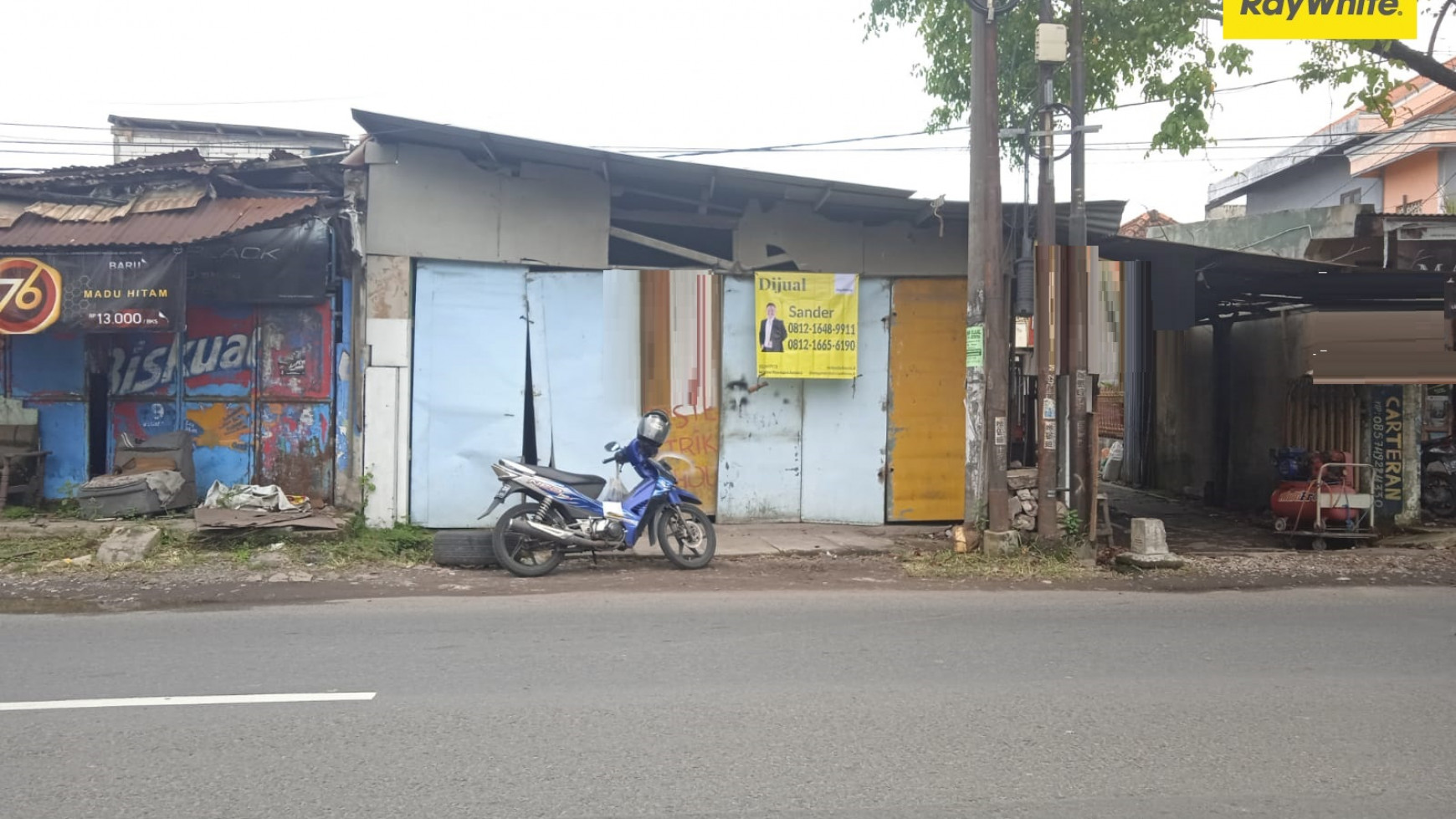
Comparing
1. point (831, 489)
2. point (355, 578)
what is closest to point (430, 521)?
point (355, 578)

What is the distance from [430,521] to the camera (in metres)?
11.2

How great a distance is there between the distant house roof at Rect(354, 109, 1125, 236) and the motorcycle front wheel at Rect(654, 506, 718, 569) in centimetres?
346

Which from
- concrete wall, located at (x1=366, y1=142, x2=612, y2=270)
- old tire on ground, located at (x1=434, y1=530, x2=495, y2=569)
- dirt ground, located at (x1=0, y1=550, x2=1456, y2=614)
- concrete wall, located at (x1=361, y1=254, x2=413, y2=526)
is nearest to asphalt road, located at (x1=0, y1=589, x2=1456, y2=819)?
dirt ground, located at (x1=0, y1=550, x2=1456, y2=614)

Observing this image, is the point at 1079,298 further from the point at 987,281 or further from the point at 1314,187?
the point at 1314,187

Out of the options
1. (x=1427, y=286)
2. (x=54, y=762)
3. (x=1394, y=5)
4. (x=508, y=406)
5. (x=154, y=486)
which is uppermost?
(x=1394, y=5)

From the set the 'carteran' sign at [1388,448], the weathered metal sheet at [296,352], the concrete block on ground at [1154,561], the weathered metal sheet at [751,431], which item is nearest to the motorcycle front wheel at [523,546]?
the weathered metal sheet at [751,431]

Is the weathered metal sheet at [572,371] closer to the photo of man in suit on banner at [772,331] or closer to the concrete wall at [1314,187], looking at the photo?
the photo of man in suit on banner at [772,331]

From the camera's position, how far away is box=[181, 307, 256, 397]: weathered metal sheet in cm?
1109

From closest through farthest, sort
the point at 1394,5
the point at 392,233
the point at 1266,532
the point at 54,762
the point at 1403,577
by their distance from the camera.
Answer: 1. the point at 54,762
2. the point at 1394,5
3. the point at 1403,577
4. the point at 392,233
5. the point at 1266,532

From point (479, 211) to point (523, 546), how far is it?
3780 millimetres

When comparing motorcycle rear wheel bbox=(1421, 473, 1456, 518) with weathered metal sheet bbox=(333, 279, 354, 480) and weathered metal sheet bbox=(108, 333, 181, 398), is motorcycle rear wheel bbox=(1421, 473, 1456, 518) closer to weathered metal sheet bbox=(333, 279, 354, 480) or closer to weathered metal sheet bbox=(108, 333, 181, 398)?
weathered metal sheet bbox=(333, 279, 354, 480)

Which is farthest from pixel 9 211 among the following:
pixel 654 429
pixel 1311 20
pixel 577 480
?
pixel 1311 20

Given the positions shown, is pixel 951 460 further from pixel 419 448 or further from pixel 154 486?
pixel 154 486

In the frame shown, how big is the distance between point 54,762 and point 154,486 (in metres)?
6.54
